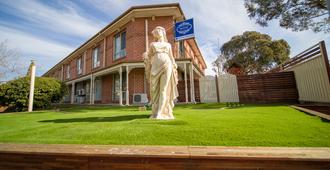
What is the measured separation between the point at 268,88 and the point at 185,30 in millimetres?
6171

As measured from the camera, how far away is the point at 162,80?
3822 mm

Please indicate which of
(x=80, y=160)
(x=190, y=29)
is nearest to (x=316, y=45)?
(x=190, y=29)

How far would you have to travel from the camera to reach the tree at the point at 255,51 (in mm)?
24781

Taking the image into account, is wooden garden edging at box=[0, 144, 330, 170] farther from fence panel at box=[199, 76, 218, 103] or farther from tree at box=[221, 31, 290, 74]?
tree at box=[221, 31, 290, 74]

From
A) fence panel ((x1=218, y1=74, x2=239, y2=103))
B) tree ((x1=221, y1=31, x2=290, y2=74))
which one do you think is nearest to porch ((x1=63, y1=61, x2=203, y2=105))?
fence panel ((x1=218, y1=74, x2=239, y2=103))

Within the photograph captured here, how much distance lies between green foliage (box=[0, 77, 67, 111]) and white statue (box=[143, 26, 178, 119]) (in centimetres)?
922

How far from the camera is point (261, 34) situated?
2644 centimetres

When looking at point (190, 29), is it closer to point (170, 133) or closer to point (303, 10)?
point (303, 10)

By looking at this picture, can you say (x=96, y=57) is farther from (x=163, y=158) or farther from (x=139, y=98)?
(x=163, y=158)

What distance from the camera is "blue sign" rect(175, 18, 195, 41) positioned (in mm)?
10488

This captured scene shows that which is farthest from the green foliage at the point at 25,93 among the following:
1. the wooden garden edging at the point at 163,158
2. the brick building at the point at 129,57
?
the wooden garden edging at the point at 163,158

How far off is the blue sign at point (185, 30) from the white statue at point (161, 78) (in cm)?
690

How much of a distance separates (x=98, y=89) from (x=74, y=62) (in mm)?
8947

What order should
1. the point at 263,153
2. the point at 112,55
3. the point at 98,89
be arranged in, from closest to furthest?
the point at 263,153 < the point at 112,55 < the point at 98,89
